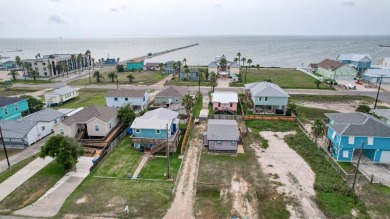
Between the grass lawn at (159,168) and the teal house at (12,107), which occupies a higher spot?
the teal house at (12,107)

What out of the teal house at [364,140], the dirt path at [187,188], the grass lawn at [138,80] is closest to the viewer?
the dirt path at [187,188]

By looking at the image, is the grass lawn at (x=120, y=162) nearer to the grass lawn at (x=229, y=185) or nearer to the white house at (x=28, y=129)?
the grass lawn at (x=229, y=185)

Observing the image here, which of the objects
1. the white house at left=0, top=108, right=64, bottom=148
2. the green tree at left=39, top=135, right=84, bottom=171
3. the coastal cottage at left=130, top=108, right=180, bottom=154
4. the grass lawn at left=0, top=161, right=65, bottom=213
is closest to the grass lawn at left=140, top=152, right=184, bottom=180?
the coastal cottage at left=130, top=108, right=180, bottom=154

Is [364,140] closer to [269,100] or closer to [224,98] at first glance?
[269,100]

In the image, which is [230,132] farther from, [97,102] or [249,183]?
[97,102]

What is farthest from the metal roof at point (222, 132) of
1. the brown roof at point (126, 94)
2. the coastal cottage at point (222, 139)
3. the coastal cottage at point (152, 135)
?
the brown roof at point (126, 94)

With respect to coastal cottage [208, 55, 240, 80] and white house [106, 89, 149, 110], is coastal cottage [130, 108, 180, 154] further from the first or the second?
coastal cottage [208, 55, 240, 80]
